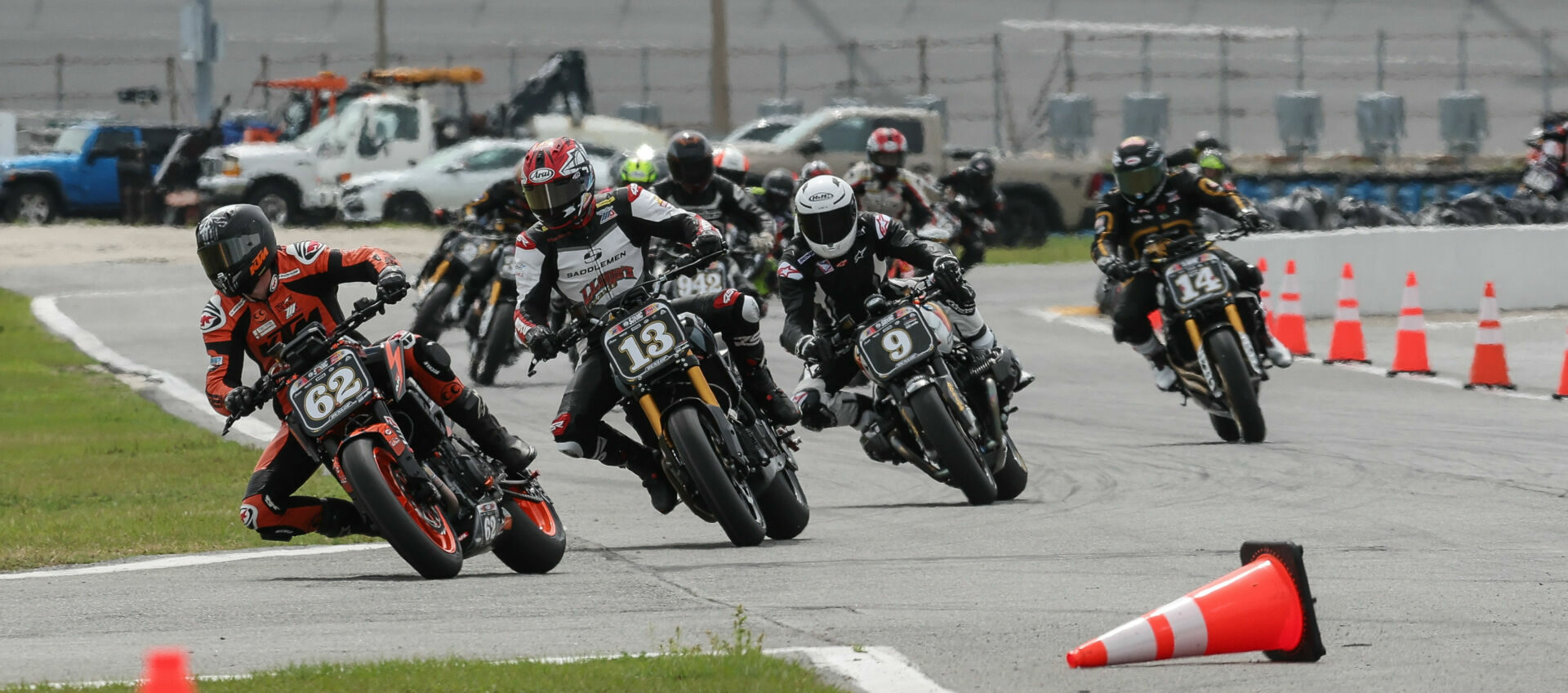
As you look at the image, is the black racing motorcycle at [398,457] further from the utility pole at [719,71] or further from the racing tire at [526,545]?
the utility pole at [719,71]

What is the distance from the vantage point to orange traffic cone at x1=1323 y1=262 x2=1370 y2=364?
704 inches

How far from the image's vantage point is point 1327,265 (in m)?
21.8

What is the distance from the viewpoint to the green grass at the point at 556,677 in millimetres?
5883

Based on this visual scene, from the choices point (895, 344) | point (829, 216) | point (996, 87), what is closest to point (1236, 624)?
point (895, 344)

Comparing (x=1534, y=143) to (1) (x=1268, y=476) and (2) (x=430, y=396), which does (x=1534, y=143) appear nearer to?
(1) (x=1268, y=476)

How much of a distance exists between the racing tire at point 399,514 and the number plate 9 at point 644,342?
1.24 metres

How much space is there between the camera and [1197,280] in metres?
12.7

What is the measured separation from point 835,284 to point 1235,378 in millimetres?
2767

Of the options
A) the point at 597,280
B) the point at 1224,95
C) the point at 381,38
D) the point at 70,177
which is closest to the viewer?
the point at 597,280

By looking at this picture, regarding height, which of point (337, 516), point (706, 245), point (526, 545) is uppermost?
point (706, 245)

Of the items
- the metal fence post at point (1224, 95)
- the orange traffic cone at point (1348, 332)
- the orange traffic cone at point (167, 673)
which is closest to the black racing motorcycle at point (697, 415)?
the orange traffic cone at point (167, 673)

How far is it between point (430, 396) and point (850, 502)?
2953mm

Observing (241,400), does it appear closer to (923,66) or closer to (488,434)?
(488,434)

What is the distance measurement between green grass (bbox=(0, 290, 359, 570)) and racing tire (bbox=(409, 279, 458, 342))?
2197 mm
